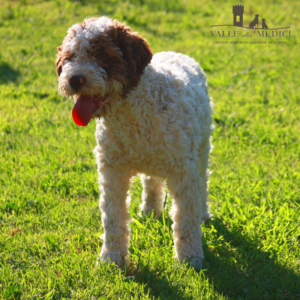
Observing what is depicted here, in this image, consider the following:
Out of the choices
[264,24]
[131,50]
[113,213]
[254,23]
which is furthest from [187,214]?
[264,24]

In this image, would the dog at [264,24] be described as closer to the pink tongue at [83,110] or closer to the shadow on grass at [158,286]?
the pink tongue at [83,110]

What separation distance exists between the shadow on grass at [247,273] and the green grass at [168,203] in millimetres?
Result: 12

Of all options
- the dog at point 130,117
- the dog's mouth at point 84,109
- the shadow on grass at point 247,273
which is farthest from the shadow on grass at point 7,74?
the shadow on grass at point 247,273

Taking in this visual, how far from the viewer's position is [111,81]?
11.7 ft

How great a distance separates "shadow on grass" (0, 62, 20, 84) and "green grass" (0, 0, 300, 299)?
0.05m

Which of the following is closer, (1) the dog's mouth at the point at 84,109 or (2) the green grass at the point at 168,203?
(1) the dog's mouth at the point at 84,109

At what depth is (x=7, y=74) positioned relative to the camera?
32.1 ft

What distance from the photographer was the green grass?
3809mm

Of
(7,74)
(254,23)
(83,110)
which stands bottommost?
(7,74)

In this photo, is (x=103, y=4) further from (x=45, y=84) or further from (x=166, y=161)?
(x=166, y=161)

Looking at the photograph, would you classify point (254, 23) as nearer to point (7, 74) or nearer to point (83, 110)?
point (7, 74)

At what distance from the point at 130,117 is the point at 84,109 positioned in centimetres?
51

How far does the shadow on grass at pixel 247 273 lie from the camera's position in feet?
12.1

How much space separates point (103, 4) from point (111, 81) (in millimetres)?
12755
